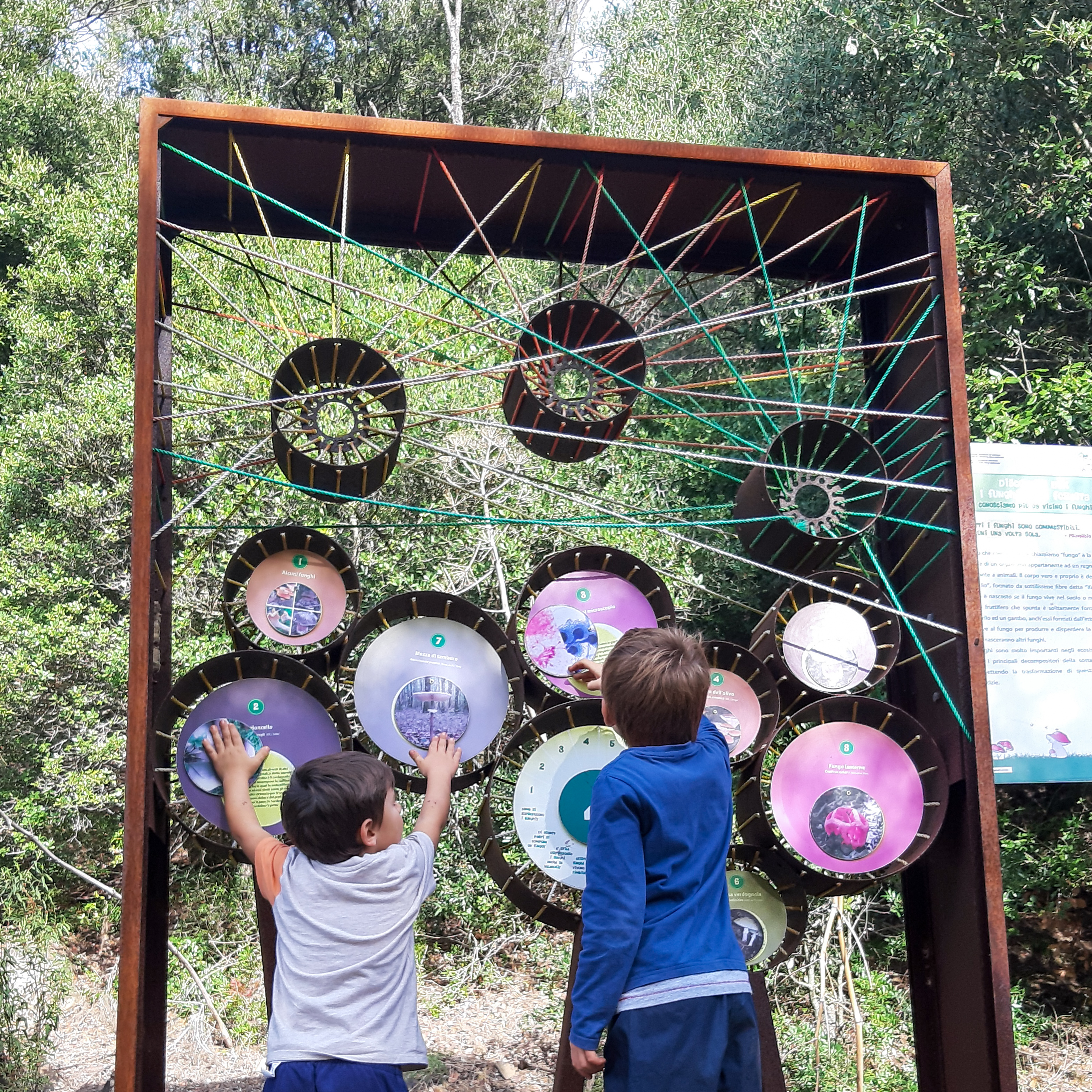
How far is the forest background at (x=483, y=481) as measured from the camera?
4.85 m

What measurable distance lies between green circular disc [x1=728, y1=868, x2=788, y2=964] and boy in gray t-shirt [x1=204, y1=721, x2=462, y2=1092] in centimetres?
112

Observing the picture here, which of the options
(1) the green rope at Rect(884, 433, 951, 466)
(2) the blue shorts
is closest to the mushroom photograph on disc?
(2) the blue shorts

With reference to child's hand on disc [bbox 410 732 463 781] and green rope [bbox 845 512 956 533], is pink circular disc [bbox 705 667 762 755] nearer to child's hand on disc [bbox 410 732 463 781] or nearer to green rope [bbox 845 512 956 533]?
green rope [bbox 845 512 956 533]

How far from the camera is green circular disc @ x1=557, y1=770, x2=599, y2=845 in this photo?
2.69 metres

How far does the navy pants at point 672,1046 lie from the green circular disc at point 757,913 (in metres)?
1.04

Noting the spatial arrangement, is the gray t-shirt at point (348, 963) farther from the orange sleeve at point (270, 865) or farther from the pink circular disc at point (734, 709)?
the pink circular disc at point (734, 709)

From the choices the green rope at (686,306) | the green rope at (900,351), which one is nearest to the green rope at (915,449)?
the green rope at (900,351)

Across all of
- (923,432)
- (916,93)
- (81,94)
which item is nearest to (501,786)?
(923,432)

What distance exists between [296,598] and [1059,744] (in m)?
2.25

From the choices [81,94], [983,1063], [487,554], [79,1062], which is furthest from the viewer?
[81,94]

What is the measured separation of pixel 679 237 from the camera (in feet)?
9.17

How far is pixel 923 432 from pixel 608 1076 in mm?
1981

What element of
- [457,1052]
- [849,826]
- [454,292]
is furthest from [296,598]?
[457,1052]

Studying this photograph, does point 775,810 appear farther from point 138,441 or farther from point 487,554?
point 487,554
